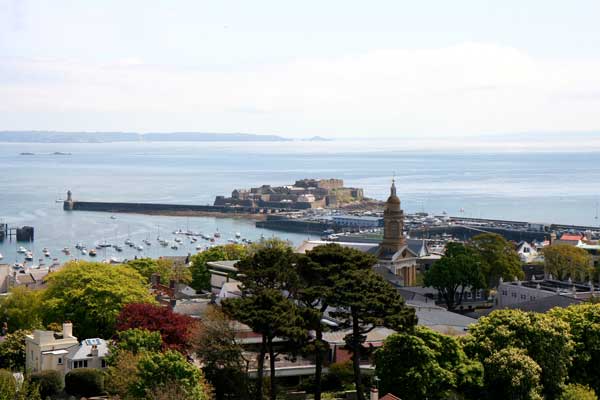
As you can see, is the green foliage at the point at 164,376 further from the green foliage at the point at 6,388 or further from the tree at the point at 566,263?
the tree at the point at 566,263

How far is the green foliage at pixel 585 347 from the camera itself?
23.8 metres

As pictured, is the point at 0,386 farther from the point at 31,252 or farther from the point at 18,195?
the point at 18,195

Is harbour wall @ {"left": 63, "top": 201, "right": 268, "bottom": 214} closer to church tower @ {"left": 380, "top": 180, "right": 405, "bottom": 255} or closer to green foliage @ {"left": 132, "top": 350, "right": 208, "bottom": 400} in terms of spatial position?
church tower @ {"left": 380, "top": 180, "right": 405, "bottom": 255}

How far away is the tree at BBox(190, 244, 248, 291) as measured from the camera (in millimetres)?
42188

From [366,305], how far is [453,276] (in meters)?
20.8

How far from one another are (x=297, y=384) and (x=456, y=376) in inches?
199

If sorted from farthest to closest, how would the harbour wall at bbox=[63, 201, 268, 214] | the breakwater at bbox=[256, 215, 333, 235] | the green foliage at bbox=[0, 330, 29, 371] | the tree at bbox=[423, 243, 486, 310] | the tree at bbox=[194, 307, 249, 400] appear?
the harbour wall at bbox=[63, 201, 268, 214]
the breakwater at bbox=[256, 215, 333, 235]
the tree at bbox=[423, 243, 486, 310]
the green foliage at bbox=[0, 330, 29, 371]
the tree at bbox=[194, 307, 249, 400]

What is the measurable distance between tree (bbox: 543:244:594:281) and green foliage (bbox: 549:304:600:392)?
21.0 metres

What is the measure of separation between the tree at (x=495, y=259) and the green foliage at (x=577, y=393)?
70.1 feet

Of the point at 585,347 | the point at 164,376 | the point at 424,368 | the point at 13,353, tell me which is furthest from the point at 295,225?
the point at 164,376

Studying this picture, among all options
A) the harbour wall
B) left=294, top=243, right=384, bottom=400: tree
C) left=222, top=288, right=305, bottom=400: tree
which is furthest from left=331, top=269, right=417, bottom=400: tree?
the harbour wall

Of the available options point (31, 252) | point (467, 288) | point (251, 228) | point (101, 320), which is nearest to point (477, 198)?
point (251, 228)

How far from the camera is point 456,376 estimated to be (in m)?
21.7

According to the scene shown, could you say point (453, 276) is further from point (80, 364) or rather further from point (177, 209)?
point (177, 209)
